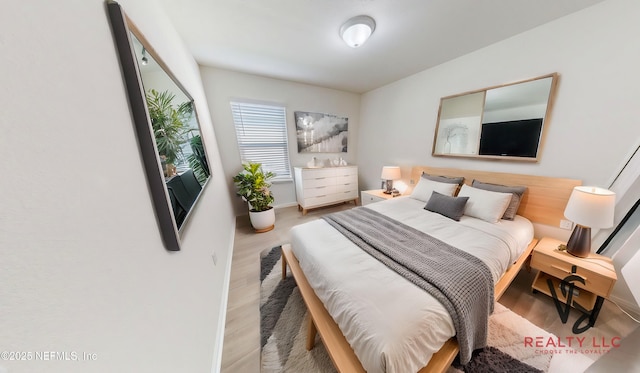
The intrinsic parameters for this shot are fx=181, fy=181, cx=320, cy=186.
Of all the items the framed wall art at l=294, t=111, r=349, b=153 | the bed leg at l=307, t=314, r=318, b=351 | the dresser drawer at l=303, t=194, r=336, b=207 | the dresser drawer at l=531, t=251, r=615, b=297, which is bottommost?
the bed leg at l=307, t=314, r=318, b=351

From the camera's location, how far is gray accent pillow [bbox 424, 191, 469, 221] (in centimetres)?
189

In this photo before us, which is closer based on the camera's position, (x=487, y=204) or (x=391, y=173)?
(x=487, y=204)

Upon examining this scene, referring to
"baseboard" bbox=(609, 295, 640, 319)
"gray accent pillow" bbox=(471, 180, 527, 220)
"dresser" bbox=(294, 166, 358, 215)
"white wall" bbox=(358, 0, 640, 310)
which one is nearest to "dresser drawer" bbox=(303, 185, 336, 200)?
"dresser" bbox=(294, 166, 358, 215)

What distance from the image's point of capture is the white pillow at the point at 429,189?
2195 mm

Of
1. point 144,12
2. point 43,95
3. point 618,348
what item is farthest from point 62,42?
point 618,348

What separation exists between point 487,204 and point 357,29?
213 centimetres

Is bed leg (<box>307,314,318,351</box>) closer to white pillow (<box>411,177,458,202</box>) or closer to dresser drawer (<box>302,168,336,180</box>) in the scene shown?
white pillow (<box>411,177,458,202</box>)

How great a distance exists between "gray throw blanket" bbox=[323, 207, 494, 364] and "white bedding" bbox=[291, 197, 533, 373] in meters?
0.05

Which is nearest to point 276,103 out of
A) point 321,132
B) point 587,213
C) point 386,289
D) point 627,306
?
point 321,132

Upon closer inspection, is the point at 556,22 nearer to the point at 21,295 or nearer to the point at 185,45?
the point at 21,295

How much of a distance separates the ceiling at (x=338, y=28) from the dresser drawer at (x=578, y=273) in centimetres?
208

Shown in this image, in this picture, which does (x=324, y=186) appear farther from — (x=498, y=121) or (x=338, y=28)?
(x=498, y=121)

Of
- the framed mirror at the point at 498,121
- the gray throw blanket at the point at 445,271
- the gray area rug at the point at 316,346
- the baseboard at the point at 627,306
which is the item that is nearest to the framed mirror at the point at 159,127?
the gray area rug at the point at 316,346

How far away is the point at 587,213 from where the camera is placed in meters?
1.34
